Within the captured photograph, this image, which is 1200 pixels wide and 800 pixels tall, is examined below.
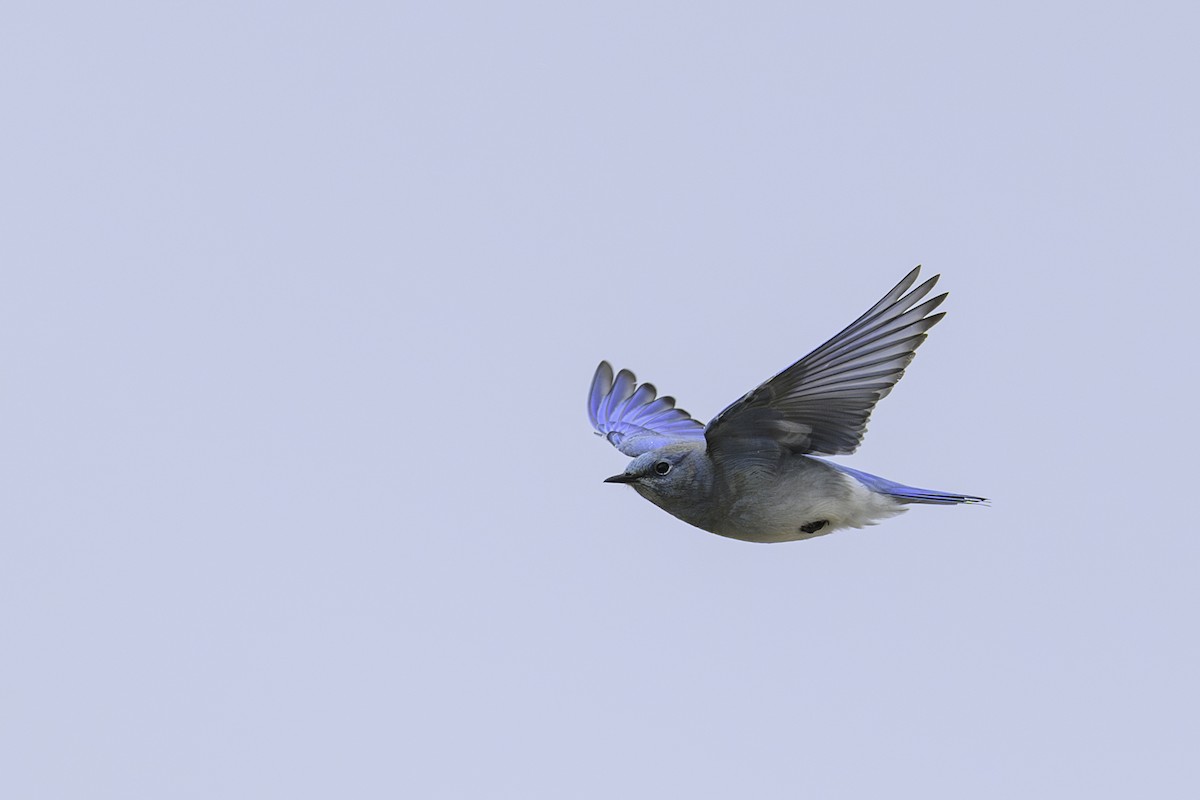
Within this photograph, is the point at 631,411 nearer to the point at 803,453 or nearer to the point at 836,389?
the point at 803,453

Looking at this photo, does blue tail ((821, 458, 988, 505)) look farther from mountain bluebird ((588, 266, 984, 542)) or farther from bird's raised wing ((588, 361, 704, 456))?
bird's raised wing ((588, 361, 704, 456))

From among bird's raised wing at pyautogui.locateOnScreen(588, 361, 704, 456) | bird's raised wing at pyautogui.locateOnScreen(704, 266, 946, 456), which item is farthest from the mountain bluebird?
bird's raised wing at pyautogui.locateOnScreen(588, 361, 704, 456)

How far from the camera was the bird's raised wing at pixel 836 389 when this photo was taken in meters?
7.61

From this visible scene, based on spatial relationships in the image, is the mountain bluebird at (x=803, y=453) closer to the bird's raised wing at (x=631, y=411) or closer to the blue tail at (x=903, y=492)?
the blue tail at (x=903, y=492)

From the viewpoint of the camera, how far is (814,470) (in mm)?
8289

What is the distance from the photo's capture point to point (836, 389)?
793 cm

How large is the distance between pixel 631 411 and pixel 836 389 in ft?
13.0

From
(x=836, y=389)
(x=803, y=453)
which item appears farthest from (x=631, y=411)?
(x=836, y=389)

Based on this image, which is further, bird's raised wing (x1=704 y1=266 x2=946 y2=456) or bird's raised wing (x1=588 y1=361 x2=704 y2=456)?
bird's raised wing (x1=588 y1=361 x2=704 y2=456)

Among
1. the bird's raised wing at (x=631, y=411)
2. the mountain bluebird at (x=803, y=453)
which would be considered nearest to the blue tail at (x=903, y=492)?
the mountain bluebird at (x=803, y=453)

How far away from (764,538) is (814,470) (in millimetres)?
479

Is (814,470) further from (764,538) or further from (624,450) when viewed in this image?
(624,450)

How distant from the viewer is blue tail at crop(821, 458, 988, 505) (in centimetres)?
834

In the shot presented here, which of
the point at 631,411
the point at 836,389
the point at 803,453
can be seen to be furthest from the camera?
the point at 631,411
